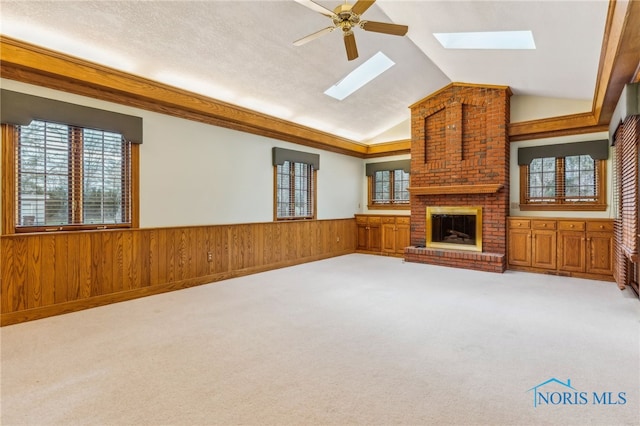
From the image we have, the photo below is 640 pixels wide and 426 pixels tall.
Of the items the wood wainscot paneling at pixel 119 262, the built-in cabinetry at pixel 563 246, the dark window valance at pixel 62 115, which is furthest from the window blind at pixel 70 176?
the built-in cabinetry at pixel 563 246

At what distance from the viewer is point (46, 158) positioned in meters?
3.52

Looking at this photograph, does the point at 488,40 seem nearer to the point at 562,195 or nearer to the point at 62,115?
the point at 562,195

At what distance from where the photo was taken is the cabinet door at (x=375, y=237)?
779 cm

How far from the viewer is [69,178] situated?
12.1 feet

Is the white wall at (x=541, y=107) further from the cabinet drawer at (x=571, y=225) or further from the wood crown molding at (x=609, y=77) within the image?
the cabinet drawer at (x=571, y=225)

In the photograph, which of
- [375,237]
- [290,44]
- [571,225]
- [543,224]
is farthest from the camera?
[375,237]

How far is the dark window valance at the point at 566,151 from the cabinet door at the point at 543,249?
4.49 feet

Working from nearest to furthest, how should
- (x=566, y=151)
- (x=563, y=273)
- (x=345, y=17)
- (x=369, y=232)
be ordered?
(x=345, y=17)
(x=563, y=273)
(x=566, y=151)
(x=369, y=232)

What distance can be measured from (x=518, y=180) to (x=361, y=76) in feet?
11.6

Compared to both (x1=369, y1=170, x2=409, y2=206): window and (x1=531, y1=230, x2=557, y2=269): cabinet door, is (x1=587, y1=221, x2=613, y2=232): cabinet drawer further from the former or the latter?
(x1=369, y1=170, x2=409, y2=206): window

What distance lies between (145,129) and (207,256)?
2.01m

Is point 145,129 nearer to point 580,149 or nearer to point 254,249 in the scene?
point 254,249

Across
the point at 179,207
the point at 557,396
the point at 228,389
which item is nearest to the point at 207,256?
the point at 179,207

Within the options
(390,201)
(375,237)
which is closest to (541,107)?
(390,201)
